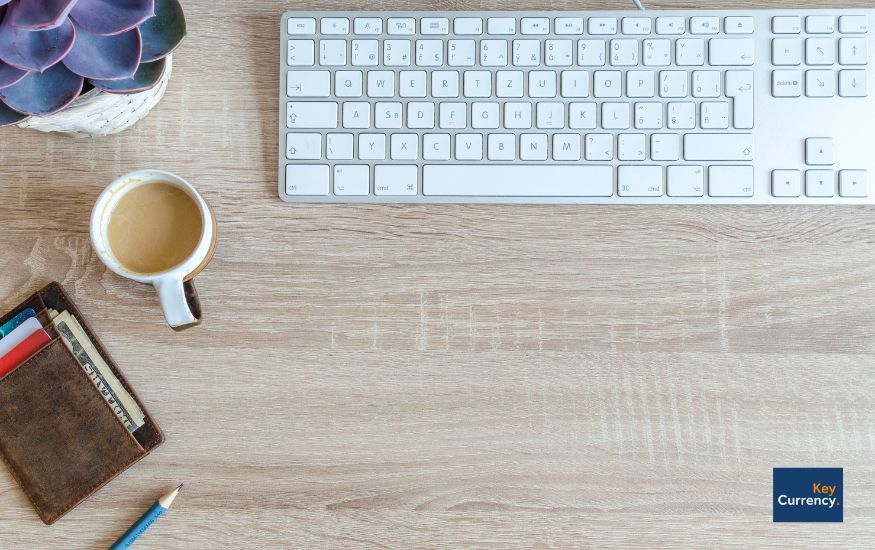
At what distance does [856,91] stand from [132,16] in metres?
0.65

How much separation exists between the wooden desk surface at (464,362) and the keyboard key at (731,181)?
0.11 feet

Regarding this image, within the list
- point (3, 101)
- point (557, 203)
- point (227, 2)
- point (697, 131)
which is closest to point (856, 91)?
point (697, 131)

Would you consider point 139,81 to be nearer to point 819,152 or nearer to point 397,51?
point 397,51

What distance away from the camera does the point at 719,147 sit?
664mm

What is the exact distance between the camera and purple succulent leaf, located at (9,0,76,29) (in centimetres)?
48

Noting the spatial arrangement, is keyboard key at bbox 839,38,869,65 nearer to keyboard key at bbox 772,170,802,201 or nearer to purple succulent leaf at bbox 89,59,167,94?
keyboard key at bbox 772,170,802,201

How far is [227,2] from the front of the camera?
0.71 m

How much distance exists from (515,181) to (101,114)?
383 millimetres

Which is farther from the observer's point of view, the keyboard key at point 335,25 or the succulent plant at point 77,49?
the keyboard key at point 335,25

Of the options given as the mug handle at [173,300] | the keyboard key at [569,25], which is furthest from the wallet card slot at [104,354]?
the keyboard key at [569,25]

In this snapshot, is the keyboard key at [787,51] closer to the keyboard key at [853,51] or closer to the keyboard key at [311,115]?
the keyboard key at [853,51]

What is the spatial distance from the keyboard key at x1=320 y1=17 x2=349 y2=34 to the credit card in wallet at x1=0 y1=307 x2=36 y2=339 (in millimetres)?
395

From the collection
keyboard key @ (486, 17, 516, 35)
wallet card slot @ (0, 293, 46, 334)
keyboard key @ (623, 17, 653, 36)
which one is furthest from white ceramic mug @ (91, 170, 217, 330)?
keyboard key @ (623, 17, 653, 36)

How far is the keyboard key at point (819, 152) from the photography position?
26.0 inches
